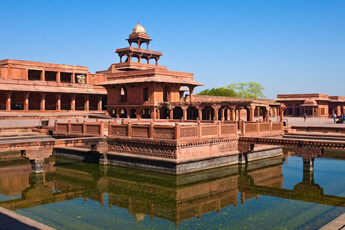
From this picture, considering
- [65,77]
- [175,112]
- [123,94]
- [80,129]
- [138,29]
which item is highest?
[138,29]

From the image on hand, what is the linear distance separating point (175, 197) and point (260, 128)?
10.1 metres

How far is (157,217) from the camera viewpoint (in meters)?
12.4

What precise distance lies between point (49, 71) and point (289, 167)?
4092 cm

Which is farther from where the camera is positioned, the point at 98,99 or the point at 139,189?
the point at 98,99

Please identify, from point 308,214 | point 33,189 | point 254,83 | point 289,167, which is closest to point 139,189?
point 33,189

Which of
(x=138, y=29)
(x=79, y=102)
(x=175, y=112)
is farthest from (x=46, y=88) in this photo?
(x=138, y=29)

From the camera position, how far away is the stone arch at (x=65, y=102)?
5159 cm

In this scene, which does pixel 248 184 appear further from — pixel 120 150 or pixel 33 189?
pixel 33 189

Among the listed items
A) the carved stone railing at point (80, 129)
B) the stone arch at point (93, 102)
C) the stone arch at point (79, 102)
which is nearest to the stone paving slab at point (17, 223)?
the carved stone railing at point (80, 129)

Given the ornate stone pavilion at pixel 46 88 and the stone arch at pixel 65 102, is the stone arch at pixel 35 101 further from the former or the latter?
the stone arch at pixel 65 102

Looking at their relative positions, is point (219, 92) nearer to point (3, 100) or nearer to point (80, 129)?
point (3, 100)

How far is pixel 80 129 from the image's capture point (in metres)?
23.2

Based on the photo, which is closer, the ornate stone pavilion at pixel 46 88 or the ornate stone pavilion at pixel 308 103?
the ornate stone pavilion at pixel 46 88

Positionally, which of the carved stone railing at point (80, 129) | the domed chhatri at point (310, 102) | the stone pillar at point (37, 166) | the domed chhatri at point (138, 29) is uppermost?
the domed chhatri at point (138, 29)
